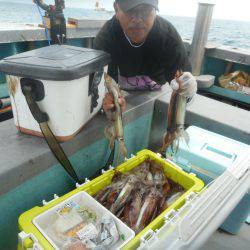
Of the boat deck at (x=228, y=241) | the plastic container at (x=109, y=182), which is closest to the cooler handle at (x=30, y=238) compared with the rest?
the plastic container at (x=109, y=182)

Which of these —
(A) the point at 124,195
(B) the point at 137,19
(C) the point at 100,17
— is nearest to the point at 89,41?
(C) the point at 100,17

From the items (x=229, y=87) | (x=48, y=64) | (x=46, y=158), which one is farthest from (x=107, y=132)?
(x=229, y=87)

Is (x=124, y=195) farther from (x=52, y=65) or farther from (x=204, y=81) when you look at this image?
(x=204, y=81)

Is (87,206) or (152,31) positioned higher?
(152,31)

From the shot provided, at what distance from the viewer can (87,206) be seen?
1.50m

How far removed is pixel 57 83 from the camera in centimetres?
136

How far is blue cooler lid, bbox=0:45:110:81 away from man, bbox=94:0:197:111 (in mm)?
587

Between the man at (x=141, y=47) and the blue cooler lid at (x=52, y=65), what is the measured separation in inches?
23.1

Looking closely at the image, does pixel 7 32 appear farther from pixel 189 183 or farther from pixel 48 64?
pixel 189 183

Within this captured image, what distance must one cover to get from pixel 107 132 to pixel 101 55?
1.70 ft

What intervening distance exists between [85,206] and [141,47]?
148 centimetres

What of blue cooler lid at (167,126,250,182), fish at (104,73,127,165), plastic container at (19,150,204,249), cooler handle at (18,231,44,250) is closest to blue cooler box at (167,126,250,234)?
blue cooler lid at (167,126,250,182)

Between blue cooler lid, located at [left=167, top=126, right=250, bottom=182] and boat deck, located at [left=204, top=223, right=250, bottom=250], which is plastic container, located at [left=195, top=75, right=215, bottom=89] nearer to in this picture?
blue cooler lid, located at [left=167, top=126, right=250, bottom=182]

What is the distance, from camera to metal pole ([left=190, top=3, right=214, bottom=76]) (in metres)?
4.20
